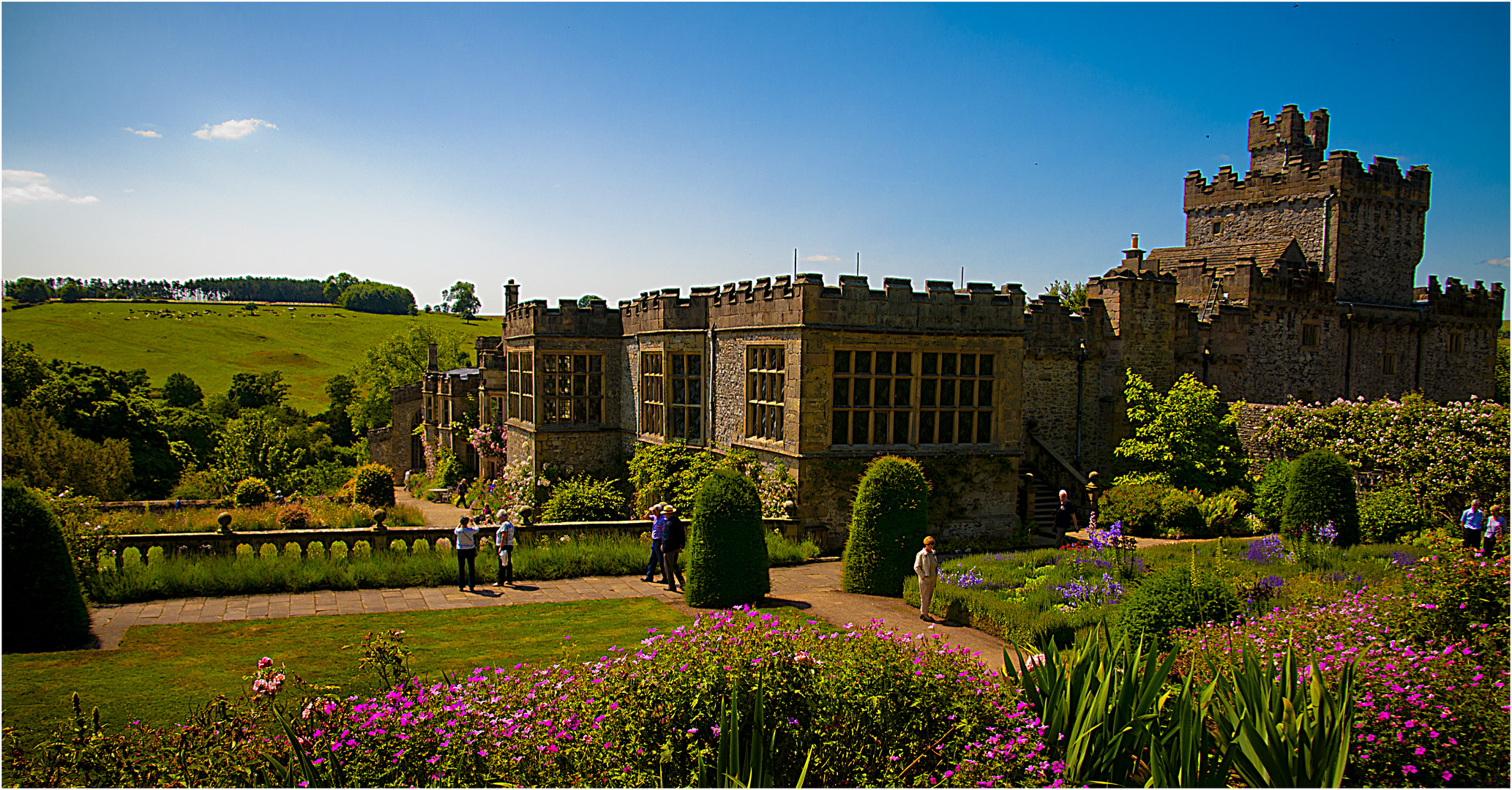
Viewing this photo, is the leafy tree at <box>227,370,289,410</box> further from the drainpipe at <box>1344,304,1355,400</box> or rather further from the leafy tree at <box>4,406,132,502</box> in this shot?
the drainpipe at <box>1344,304,1355,400</box>

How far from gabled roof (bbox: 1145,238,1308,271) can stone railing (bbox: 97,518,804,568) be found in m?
20.0

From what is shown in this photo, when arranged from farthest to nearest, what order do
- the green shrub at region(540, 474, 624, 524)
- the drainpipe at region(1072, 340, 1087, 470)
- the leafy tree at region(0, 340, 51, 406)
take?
1. the leafy tree at region(0, 340, 51, 406)
2. the drainpipe at region(1072, 340, 1087, 470)
3. the green shrub at region(540, 474, 624, 524)

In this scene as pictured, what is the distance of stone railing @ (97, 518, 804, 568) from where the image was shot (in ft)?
47.8

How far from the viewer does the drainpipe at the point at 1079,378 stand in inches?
974

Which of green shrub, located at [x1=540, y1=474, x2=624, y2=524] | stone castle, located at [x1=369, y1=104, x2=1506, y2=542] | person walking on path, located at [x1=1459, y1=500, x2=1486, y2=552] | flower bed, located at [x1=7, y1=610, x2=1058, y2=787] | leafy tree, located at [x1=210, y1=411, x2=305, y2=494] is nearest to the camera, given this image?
flower bed, located at [x1=7, y1=610, x2=1058, y2=787]

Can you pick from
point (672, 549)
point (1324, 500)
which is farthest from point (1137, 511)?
point (672, 549)

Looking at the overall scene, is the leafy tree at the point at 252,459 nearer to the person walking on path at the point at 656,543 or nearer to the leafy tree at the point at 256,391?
the person walking on path at the point at 656,543

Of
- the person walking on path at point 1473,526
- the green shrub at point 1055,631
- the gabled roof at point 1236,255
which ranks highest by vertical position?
the gabled roof at point 1236,255

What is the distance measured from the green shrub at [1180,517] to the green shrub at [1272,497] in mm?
1617

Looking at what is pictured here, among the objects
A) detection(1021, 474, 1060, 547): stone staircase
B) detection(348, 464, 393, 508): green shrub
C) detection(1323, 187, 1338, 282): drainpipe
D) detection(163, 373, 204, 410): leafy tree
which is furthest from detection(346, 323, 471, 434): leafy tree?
detection(1323, 187, 1338, 282): drainpipe

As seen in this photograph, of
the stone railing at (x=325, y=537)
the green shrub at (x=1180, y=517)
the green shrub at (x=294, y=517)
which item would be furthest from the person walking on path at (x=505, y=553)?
the green shrub at (x=1180, y=517)

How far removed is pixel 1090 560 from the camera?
15.2m

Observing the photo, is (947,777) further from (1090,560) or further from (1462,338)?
(1462,338)

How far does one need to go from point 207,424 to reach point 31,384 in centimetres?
1761
